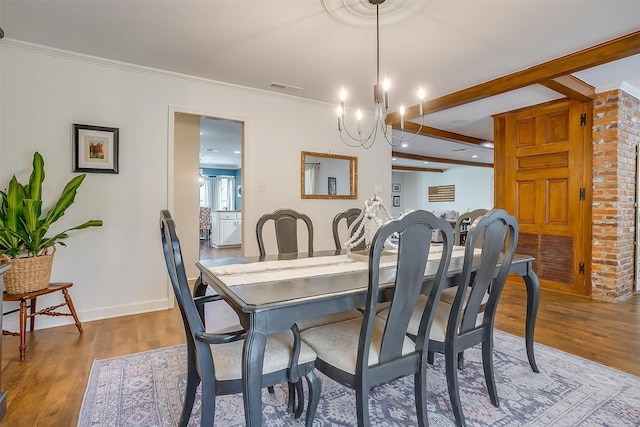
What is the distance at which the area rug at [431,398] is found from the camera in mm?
1614

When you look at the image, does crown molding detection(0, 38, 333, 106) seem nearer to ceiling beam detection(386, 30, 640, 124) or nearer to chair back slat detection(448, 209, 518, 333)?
ceiling beam detection(386, 30, 640, 124)

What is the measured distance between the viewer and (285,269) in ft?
6.12

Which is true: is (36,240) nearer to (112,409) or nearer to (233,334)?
(112,409)

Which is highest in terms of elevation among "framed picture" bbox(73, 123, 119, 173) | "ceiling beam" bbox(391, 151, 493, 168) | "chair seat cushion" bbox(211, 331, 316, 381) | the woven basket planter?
"ceiling beam" bbox(391, 151, 493, 168)

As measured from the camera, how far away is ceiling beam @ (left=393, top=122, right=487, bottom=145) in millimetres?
5207

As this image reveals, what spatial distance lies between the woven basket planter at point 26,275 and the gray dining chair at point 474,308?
96.7 inches

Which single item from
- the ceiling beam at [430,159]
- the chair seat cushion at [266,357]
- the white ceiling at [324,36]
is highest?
the ceiling beam at [430,159]

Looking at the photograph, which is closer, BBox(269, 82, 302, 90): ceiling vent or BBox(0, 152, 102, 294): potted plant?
BBox(0, 152, 102, 294): potted plant

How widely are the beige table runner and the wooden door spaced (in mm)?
Result: 2779

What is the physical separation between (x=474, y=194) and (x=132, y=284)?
10452mm

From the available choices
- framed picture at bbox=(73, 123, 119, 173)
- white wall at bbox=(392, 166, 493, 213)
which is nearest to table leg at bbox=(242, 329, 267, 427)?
framed picture at bbox=(73, 123, 119, 173)

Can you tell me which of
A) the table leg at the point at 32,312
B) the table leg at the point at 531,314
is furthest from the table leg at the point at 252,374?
the table leg at the point at 32,312

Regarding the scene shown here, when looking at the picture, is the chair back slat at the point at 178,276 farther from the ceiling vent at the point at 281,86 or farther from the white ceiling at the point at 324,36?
the ceiling vent at the point at 281,86

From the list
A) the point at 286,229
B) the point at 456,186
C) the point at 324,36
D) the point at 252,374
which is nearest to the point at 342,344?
the point at 252,374
